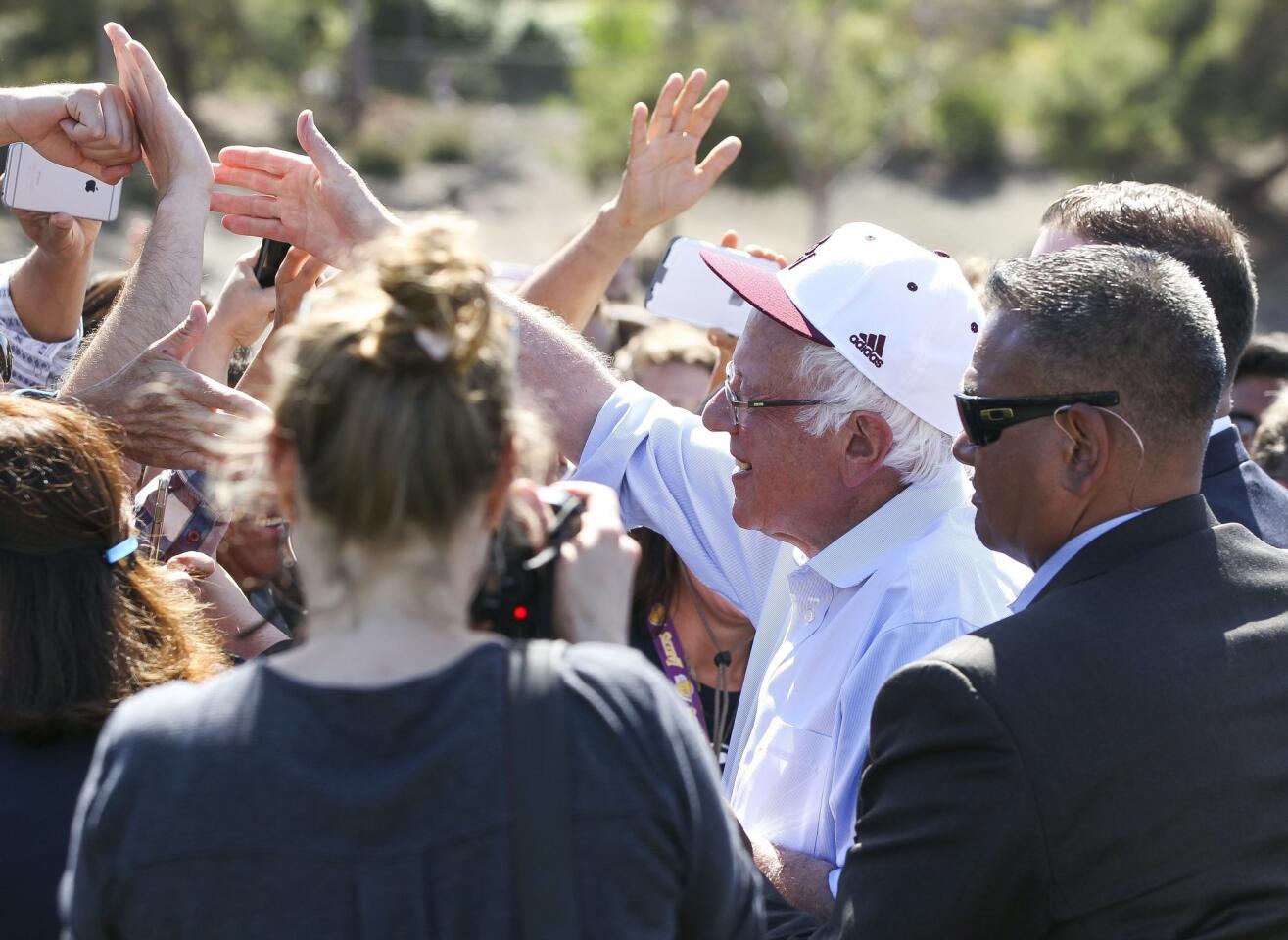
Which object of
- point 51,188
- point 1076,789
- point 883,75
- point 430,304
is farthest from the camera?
point 883,75

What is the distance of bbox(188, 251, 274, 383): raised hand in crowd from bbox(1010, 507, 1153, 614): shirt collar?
1770mm

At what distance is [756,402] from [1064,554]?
2.50 feet

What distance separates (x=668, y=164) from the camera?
357 centimetres

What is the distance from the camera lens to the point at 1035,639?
6.16ft

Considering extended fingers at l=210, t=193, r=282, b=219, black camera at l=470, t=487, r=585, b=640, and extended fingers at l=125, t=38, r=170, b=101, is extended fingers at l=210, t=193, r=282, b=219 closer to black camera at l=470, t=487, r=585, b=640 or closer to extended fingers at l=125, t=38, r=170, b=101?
extended fingers at l=125, t=38, r=170, b=101

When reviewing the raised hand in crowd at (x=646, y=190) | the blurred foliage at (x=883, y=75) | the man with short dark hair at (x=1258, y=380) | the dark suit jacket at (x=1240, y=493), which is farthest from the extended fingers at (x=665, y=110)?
the blurred foliage at (x=883, y=75)

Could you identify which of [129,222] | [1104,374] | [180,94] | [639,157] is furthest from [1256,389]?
[180,94]

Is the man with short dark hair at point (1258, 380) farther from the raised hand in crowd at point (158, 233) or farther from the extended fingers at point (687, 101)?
the raised hand in crowd at point (158, 233)

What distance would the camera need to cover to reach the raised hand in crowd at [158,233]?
2.77 meters

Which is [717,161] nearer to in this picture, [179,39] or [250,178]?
[250,178]

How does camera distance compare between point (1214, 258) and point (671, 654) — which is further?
point (671, 654)

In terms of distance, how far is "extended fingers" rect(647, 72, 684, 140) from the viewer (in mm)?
3477

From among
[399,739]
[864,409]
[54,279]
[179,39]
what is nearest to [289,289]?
[54,279]

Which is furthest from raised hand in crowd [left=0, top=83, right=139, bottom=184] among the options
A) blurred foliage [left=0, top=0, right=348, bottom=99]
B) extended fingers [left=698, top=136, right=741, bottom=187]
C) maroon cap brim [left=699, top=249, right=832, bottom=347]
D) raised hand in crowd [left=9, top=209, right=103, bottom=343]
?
blurred foliage [left=0, top=0, right=348, bottom=99]
